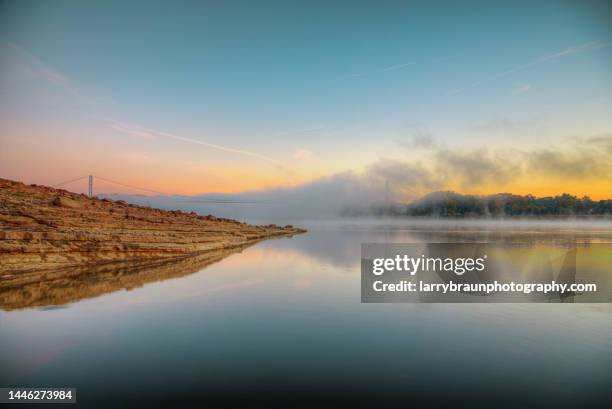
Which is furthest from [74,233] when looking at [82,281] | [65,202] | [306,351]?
[306,351]

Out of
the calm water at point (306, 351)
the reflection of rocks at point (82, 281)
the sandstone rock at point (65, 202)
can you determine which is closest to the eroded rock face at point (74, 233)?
the sandstone rock at point (65, 202)

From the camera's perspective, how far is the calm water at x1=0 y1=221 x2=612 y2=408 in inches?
269

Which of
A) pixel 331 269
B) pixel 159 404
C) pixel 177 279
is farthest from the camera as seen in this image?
pixel 331 269

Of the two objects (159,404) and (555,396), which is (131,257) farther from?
(555,396)

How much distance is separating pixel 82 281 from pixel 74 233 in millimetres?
7764

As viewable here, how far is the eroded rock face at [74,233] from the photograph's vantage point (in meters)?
20.1

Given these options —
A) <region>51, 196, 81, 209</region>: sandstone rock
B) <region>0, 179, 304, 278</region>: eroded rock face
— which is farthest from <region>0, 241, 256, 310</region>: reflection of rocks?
<region>51, 196, 81, 209</region>: sandstone rock

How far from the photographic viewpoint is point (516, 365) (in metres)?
8.05

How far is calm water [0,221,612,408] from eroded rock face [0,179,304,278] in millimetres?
9296

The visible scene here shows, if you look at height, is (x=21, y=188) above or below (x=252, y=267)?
above

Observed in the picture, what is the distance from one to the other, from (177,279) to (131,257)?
975 cm

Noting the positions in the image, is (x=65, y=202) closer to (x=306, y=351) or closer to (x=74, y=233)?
(x=74, y=233)

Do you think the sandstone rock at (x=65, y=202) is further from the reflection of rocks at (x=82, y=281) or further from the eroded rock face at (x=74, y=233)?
the reflection of rocks at (x=82, y=281)

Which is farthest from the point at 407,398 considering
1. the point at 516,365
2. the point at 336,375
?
the point at 516,365
